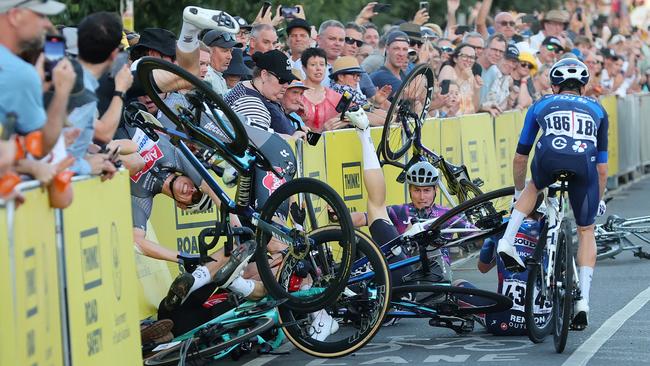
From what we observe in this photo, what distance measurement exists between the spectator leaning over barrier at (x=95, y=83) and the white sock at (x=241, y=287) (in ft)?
5.18

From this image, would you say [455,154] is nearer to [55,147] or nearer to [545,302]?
[545,302]

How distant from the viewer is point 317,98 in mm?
14148

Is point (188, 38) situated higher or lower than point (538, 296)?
higher

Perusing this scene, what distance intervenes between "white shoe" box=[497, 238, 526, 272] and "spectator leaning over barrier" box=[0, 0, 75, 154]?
414cm

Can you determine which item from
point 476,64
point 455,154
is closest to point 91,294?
point 455,154

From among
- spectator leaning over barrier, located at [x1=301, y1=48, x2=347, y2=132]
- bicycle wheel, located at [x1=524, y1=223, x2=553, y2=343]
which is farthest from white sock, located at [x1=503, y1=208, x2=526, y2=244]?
spectator leaning over barrier, located at [x1=301, y1=48, x2=347, y2=132]

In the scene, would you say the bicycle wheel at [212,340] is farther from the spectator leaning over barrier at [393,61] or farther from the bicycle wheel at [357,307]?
the spectator leaning over barrier at [393,61]

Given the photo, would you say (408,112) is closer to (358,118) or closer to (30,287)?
(358,118)

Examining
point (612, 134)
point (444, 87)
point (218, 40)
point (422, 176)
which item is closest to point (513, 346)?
point (422, 176)

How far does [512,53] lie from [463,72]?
1.95 m

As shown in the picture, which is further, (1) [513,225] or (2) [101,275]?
(1) [513,225]

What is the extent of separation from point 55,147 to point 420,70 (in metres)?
6.63

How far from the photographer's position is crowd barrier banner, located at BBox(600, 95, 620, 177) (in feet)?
83.4

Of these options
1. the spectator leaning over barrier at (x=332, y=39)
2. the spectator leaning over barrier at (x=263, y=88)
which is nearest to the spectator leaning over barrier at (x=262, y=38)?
the spectator leaning over barrier at (x=332, y=39)
